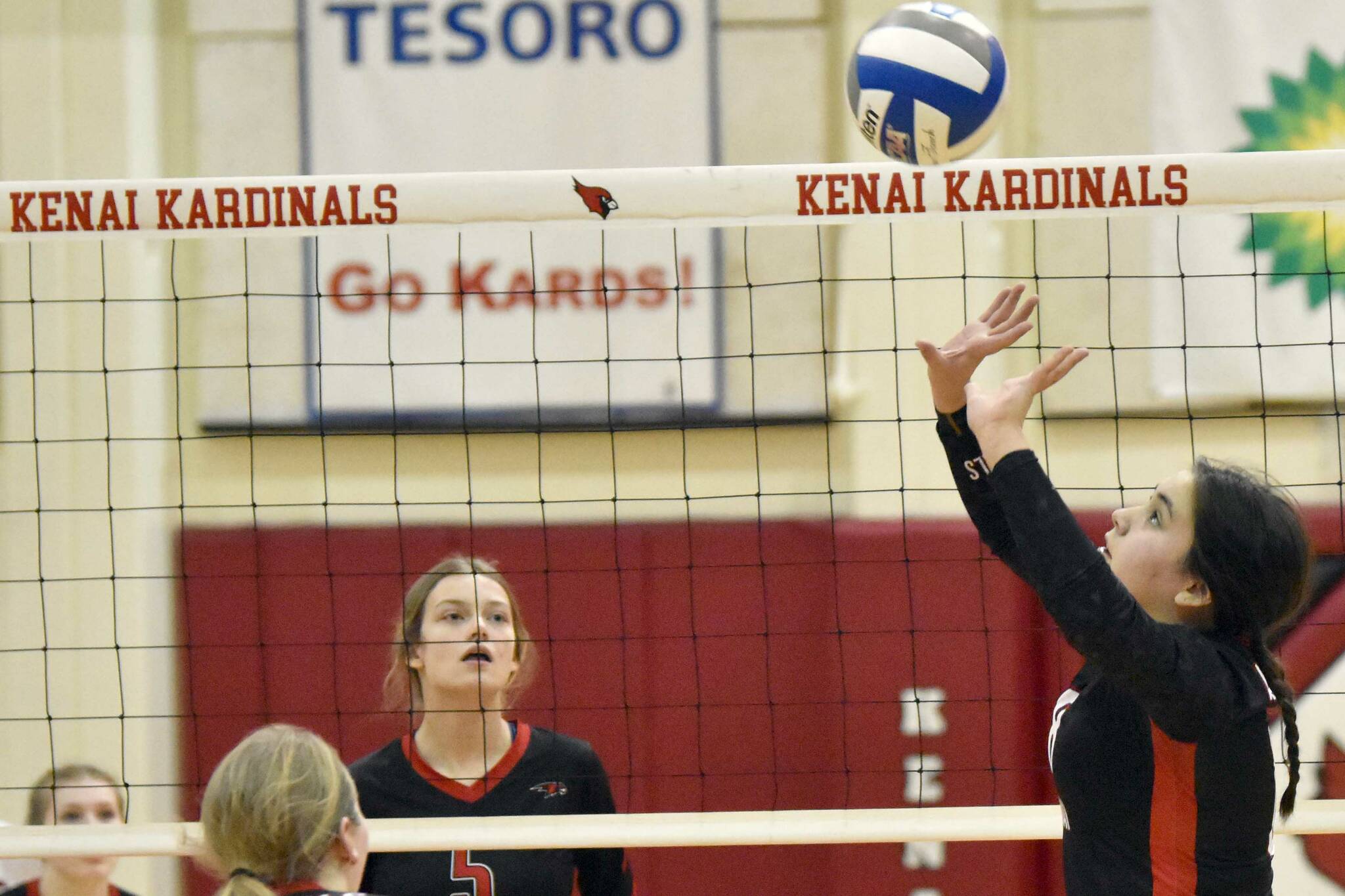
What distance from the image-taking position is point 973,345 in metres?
2.14

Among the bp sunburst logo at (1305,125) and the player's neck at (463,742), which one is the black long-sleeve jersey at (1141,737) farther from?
the bp sunburst logo at (1305,125)

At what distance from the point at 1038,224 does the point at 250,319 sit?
10.8 feet

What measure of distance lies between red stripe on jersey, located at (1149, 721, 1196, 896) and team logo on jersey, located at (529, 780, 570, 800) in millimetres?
1528

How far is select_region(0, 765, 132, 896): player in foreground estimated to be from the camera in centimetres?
362

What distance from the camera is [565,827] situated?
3014mm

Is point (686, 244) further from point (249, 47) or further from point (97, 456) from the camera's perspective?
point (97, 456)

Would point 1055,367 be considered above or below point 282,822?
above

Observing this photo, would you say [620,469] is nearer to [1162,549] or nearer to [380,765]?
[380,765]

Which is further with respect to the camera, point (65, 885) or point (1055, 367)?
point (65, 885)

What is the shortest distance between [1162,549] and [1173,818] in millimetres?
374

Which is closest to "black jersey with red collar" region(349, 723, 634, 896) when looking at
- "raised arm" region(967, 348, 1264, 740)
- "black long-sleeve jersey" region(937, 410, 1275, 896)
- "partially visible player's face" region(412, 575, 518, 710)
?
"partially visible player's face" region(412, 575, 518, 710)

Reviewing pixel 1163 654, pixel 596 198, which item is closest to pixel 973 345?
pixel 1163 654

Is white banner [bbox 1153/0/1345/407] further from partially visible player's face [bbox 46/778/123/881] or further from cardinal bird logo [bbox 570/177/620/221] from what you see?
partially visible player's face [bbox 46/778/123/881]

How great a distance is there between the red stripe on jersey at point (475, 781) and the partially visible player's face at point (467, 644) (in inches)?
3.7
